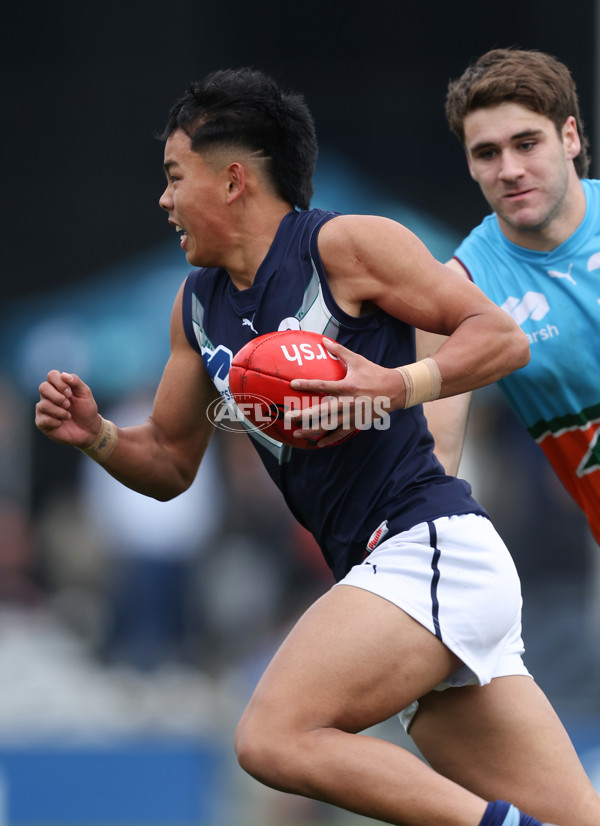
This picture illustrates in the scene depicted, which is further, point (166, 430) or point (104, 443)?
point (166, 430)

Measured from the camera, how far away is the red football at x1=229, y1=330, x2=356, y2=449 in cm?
368

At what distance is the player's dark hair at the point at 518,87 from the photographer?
4871 millimetres

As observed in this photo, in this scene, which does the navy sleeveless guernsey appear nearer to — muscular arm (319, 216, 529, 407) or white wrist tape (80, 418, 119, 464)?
muscular arm (319, 216, 529, 407)

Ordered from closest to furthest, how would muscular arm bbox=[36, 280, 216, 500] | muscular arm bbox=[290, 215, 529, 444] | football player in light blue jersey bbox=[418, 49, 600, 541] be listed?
muscular arm bbox=[290, 215, 529, 444] → muscular arm bbox=[36, 280, 216, 500] → football player in light blue jersey bbox=[418, 49, 600, 541]

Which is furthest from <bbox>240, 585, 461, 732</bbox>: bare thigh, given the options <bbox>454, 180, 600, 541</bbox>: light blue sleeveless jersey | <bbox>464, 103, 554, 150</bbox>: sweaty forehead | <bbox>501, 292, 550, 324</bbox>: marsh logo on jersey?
<bbox>464, 103, 554, 150</bbox>: sweaty forehead

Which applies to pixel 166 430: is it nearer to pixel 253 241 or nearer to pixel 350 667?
pixel 253 241

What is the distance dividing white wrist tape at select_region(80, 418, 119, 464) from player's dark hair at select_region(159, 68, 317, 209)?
1.03 meters

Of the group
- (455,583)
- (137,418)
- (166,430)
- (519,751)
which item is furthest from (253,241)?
(137,418)

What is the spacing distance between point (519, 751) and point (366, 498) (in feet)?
3.10

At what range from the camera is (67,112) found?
1258 cm

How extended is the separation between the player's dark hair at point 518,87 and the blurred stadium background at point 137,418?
4179 millimetres

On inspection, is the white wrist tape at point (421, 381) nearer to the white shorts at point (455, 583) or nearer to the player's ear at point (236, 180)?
the white shorts at point (455, 583)

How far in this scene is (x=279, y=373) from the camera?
370cm

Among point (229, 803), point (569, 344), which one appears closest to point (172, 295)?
point (229, 803)
